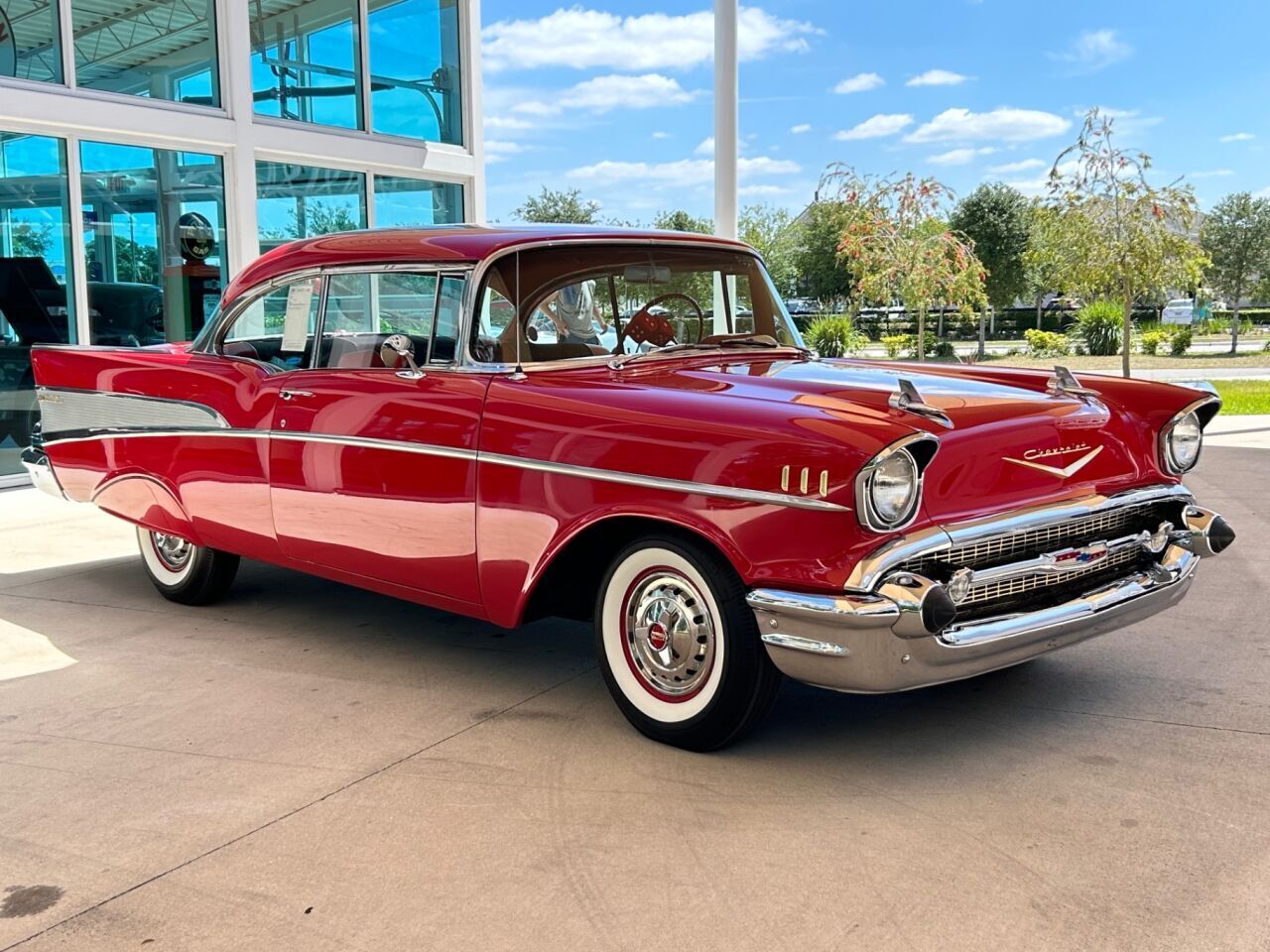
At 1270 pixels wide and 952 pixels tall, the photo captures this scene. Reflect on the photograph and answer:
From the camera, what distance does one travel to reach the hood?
323 centimetres

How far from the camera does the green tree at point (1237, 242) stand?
37438 millimetres

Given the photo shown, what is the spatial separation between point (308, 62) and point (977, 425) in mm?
9805

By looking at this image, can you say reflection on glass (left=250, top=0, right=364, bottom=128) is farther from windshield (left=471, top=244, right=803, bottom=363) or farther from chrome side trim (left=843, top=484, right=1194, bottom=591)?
chrome side trim (left=843, top=484, right=1194, bottom=591)

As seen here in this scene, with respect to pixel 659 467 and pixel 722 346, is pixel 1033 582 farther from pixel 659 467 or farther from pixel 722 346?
pixel 722 346

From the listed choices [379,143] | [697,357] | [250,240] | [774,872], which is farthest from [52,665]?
[379,143]

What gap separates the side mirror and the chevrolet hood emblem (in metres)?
2.04

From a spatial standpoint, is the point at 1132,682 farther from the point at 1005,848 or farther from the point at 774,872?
the point at 774,872

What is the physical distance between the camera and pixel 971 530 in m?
3.24

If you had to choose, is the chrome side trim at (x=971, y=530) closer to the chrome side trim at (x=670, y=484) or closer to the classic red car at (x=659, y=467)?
the classic red car at (x=659, y=467)

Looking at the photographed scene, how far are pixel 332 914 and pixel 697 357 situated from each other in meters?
2.38

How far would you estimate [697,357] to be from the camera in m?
4.30

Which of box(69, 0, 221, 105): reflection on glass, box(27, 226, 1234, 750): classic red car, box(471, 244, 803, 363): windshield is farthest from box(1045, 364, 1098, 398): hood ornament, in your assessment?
box(69, 0, 221, 105): reflection on glass

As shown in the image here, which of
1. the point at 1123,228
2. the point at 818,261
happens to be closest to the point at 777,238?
the point at 818,261

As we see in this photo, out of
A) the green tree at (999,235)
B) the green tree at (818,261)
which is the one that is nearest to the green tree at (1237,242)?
the green tree at (999,235)
